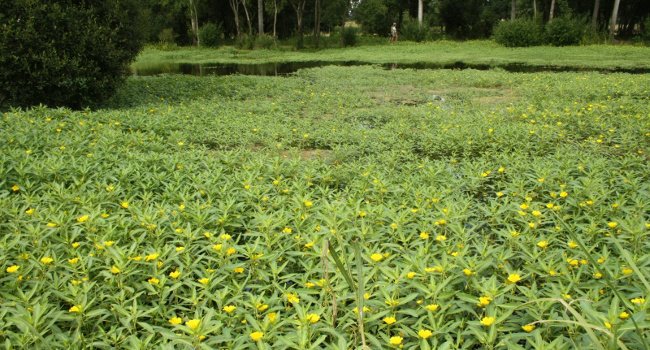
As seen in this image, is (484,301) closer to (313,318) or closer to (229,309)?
(313,318)

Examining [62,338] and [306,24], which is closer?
[62,338]

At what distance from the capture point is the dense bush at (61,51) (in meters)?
7.19

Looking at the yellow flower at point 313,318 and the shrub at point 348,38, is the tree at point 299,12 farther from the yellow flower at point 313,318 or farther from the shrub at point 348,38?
the yellow flower at point 313,318

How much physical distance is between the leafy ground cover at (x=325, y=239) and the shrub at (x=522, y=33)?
69.8ft

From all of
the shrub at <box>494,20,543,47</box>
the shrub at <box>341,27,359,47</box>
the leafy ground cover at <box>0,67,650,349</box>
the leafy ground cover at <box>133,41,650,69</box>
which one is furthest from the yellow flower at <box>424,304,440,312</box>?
the shrub at <box>341,27,359,47</box>

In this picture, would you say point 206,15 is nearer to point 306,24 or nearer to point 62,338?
point 306,24

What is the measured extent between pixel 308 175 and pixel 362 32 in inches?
1690

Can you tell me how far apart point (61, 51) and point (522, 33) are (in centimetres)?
2385

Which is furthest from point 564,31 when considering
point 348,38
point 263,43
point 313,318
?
point 313,318

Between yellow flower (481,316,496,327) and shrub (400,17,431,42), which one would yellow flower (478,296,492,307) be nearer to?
yellow flower (481,316,496,327)

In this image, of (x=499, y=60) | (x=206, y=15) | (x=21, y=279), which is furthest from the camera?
(x=206, y=15)

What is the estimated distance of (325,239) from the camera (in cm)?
160

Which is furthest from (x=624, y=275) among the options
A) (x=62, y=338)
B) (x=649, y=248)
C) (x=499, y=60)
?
(x=499, y=60)

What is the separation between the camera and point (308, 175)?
13.1 ft
